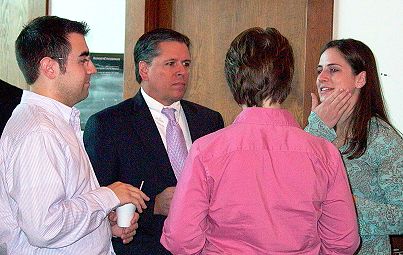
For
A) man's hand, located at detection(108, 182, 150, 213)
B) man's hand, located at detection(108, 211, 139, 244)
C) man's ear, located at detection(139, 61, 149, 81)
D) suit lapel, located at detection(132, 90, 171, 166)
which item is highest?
man's ear, located at detection(139, 61, 149, 81)

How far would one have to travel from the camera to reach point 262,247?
1.62 metres

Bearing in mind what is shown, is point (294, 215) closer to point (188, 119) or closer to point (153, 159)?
point (153, 159)

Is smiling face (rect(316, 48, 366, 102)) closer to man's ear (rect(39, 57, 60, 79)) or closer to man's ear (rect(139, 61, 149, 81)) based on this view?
man's ear (rect(139, 61, 149, 81))

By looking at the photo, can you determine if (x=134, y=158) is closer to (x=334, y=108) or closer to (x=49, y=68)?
(x=49, y=68)

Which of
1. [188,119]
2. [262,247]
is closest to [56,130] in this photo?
[262,247]

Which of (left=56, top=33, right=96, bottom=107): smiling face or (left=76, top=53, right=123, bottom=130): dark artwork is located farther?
(left=76, top=53, right=123, bottom=130): dark artwork

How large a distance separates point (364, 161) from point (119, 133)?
0.96m

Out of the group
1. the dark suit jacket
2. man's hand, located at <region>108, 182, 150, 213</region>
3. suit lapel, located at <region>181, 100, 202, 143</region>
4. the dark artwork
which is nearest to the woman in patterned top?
suit lapel, located at <region>181, 100, 202, 143</region>

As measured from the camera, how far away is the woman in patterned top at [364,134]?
2.20 meters

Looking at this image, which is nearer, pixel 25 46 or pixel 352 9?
pixel 25 46

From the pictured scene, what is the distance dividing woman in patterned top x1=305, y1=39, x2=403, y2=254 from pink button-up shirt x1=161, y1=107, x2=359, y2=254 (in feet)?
1.90

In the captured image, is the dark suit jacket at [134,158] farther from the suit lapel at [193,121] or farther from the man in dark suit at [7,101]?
the man in dark suit at [7,101]

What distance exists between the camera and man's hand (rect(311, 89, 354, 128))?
230 centimetres

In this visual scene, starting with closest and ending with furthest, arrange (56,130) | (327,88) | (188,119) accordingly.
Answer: (56,130) → (327,88) → (188,119)
